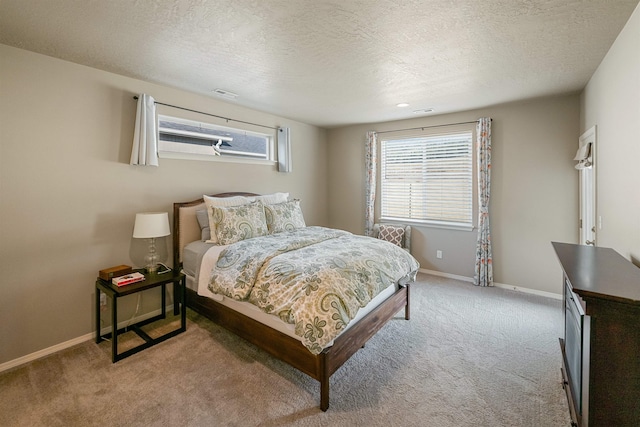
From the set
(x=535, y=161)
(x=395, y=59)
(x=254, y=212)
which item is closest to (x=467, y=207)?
(x=535, y=161)

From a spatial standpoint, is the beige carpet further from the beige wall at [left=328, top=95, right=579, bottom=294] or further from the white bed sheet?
the beige wall at [left=328, top=95, right=579, bottom=294]

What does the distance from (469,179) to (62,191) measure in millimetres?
4810

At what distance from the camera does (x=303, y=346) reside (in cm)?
193

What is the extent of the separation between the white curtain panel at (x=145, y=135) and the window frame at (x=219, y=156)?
241 mm

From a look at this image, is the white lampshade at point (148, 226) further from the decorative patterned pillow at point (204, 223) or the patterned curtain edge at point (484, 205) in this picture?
the patterned curtain edge at point (484, 205)

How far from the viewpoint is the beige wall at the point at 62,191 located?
2225 mm

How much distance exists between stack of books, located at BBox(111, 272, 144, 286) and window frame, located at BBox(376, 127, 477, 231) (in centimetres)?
375

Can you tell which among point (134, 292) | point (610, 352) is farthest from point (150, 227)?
point (610, 352)

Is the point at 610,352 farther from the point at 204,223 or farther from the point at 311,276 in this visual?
the point at 204,223

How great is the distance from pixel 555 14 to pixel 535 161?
2313mm

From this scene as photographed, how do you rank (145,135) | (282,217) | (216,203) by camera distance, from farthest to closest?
(282,217) < (216,203) < (145,135)

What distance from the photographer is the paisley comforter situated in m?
1.82

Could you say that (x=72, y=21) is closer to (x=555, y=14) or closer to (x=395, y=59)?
(x=395, y=59)

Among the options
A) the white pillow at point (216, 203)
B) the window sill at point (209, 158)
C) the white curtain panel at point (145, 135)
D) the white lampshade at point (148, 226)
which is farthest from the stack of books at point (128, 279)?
the window sill at point (209, 158)
